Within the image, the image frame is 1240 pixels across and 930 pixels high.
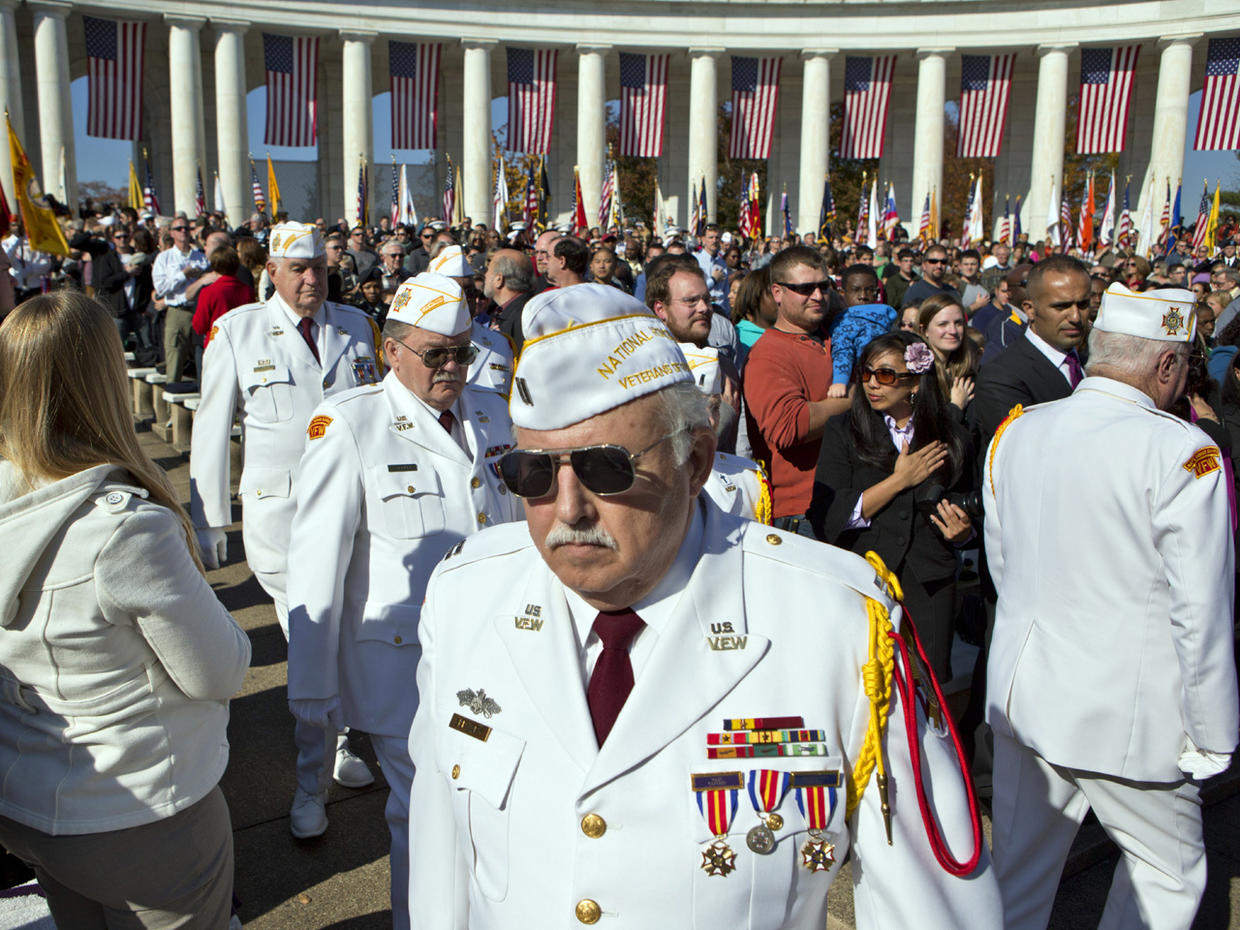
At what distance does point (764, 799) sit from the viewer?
1.82 metres

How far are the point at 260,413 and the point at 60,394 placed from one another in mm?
2853

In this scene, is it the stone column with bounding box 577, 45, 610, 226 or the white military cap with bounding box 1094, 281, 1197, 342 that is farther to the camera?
the stone column with bounding box 577, 45, 610, 226

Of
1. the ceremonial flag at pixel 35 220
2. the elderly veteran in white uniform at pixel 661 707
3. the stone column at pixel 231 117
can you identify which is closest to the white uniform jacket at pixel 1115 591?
the elderly veteran in white uniform at pixel 661 707

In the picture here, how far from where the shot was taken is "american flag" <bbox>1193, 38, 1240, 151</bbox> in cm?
3659

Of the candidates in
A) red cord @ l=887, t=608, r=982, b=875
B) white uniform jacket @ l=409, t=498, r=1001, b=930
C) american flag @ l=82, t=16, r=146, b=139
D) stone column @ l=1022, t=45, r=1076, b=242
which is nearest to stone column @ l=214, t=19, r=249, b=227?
american flag @ l=82, t=16, r=146, b=139

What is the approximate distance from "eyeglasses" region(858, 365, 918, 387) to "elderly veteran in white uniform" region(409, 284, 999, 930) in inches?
103

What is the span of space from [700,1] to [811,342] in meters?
38.9

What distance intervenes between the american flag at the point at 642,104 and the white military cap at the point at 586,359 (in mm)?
38446

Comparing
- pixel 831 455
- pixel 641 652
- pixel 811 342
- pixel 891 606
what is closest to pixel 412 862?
pixel 641 652

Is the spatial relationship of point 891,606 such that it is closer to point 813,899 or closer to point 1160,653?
point 813,899

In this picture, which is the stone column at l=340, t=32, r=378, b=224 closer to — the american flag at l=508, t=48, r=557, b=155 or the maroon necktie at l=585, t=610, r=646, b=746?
the american flag at l=508, t=48, r=557, b=155

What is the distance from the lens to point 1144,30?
129 ft

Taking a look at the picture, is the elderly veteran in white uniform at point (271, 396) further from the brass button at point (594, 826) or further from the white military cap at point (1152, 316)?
the white military cap at point (1152, 316)

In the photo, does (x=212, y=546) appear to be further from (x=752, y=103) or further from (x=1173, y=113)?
(x=1173, y=113)
